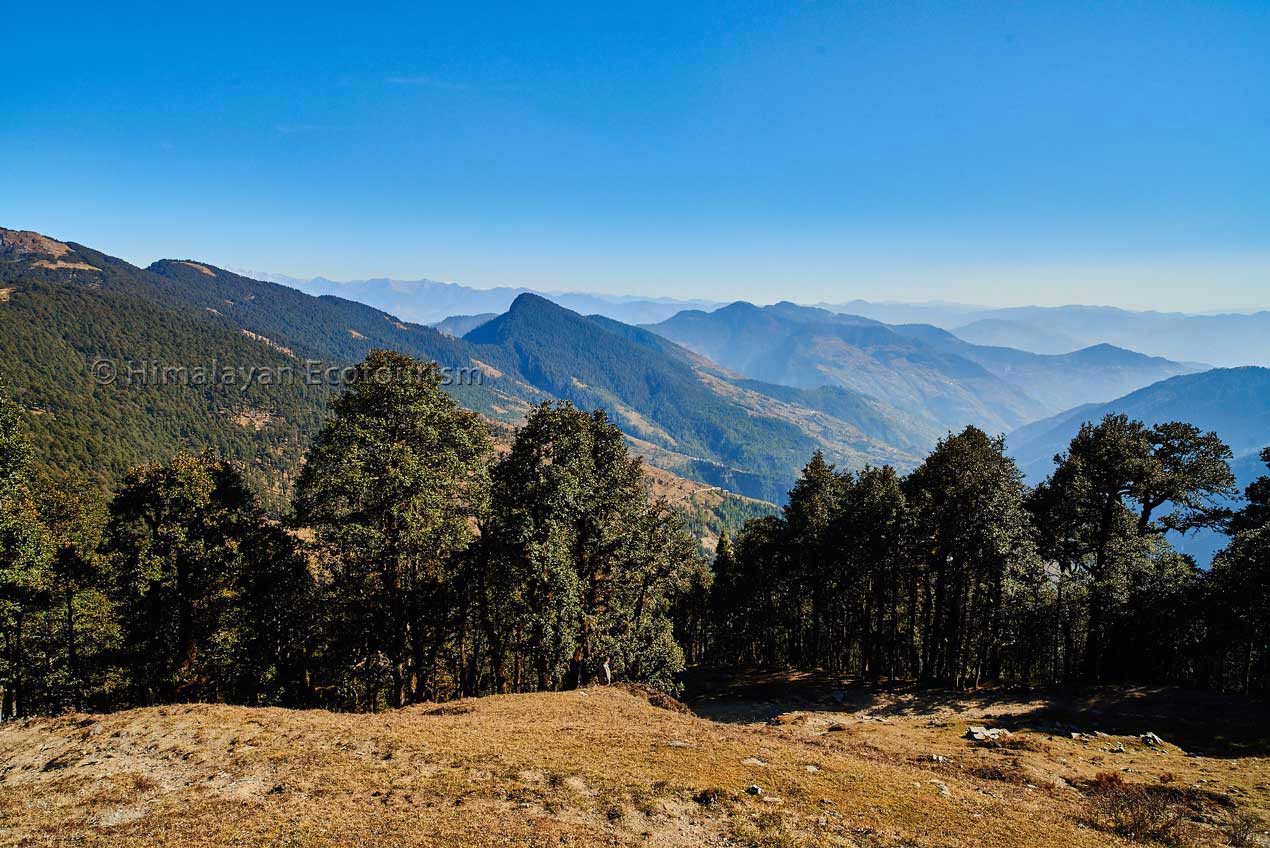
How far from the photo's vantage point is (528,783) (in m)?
17.2

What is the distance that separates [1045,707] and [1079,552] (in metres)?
13.4

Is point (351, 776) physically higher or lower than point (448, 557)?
lower

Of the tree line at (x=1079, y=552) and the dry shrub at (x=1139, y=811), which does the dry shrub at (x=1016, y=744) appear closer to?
the dry shrub at (x=1139, y=811)

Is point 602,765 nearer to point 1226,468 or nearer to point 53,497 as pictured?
point 53,497

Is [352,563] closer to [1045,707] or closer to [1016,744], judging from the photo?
[1016,744]

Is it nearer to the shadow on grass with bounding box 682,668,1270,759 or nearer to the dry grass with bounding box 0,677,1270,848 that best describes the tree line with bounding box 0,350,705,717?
the dry grass with bounding box 0,677,1270,848

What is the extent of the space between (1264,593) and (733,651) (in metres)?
56.3

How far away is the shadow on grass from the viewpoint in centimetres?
2703

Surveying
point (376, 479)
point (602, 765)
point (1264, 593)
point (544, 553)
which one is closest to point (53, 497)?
point (376, 479)

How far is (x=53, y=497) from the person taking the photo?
3412 centimetres

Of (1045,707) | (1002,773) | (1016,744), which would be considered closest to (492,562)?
(1002,773)

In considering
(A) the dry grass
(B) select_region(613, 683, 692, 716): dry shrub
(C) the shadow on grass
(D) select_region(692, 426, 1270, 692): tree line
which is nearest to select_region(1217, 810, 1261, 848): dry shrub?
(A) the dry grass

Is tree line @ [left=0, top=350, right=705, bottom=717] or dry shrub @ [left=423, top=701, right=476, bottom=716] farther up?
tree line @ [left=0, top=350, right=705, bottom=717]

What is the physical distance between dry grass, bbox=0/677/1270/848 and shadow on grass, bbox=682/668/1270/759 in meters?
3.99
